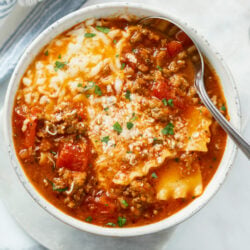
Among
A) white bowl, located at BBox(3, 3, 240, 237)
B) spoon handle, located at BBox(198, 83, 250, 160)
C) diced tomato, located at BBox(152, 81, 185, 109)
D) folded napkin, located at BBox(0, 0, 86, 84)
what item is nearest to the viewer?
spoon handle, located at BBox(198, 83, 250, 160)

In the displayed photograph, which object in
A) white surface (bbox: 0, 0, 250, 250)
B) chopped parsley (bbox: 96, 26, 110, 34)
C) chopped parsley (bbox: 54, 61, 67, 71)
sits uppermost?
chopped parsley (bbox: 96, 26, 110, 34)

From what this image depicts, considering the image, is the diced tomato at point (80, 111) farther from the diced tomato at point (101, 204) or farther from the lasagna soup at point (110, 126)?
the diced tomato at point (101, 204)

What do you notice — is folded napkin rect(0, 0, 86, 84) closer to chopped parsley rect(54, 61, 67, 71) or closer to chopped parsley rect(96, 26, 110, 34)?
chopped parsley rect(96, 26, 110, 34)

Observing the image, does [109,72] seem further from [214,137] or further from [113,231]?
[113,231]

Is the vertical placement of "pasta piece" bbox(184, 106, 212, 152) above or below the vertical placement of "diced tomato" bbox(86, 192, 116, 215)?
above

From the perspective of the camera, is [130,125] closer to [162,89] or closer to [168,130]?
[168,130]

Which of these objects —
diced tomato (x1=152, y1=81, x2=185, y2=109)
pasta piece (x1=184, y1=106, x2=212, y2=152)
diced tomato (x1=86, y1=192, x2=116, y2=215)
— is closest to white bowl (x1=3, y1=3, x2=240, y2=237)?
diced tomato (x1=86, y1=192, x2=116, y2=215)

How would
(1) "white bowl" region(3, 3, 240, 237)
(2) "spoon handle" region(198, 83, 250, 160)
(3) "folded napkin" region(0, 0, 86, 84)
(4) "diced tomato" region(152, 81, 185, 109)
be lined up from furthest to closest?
(3) "folded napkin" region(0, 0, 86, 84)
(4) "diced tomato" region(152, 81, 185, 109)
(1) "white bowl" region(3, 3, 240, 237)
(2) "spoon handle" region(198, 83, 250, 160)
